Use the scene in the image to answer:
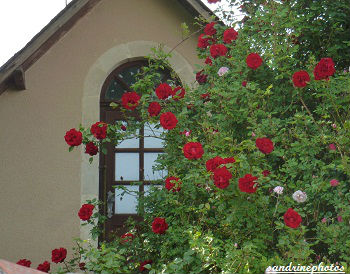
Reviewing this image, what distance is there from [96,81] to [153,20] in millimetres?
1028

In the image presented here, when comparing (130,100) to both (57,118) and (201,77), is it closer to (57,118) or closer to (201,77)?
(201,77)

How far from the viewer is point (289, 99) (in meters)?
3.86

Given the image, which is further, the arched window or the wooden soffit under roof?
the arched window

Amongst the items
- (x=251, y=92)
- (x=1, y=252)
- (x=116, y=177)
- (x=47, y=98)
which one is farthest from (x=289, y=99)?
(x=1, y=252)

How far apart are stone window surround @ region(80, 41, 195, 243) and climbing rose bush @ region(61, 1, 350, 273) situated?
5.41 feet

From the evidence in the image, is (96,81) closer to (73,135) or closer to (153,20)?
(153,20)

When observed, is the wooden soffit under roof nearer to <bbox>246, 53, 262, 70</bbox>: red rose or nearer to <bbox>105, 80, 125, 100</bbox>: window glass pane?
<bbox>105, 80, 125, 100</bbox>: window glass pane

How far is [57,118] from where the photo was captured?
19.9 feet

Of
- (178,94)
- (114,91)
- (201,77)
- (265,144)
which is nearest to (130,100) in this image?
(178,94)

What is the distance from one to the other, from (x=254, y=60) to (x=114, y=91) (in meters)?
2.99

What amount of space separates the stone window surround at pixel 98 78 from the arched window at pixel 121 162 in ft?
0.43

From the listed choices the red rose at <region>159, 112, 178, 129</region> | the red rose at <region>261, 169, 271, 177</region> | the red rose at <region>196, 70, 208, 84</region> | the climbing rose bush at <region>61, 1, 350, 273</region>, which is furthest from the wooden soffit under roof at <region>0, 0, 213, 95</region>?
the red rose at <region>261, 169, 271, 177</region>

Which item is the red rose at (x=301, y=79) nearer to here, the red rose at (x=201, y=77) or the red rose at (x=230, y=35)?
the red rose at (x=230, y=35)

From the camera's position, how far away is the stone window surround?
5.93 m
